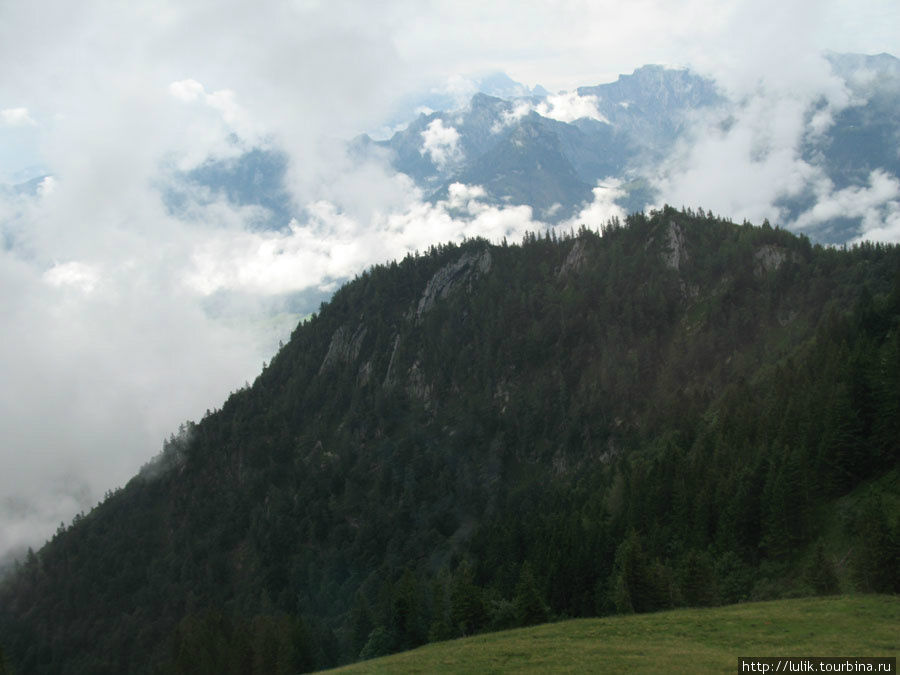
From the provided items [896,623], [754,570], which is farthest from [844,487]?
[896,623]

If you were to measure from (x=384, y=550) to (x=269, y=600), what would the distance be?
32759 mm

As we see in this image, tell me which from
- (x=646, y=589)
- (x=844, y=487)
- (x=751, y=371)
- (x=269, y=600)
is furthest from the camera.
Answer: (x=269, y=600)

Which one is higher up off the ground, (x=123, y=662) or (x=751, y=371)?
(x=751, y=371)

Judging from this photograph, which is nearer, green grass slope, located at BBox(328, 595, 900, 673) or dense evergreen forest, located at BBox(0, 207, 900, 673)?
green grass slope, located at BBox(328, 595, 900, 673)

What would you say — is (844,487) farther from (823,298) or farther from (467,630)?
(823,298)

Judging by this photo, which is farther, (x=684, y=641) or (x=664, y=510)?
(x=664, y=510)

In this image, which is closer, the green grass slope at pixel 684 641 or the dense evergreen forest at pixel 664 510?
the green grass slope at pixel 684 641

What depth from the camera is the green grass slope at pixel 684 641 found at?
4416cm

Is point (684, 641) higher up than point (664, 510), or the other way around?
point (664, 510)

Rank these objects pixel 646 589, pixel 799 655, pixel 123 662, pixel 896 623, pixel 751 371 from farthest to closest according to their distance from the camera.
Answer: pixel 123 662 < pixel 751 371 < pixel 646 589 < pixel 896 623 < pixel 799 655

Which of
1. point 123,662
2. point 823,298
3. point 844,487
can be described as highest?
point 823,298

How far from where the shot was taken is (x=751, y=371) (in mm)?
162375

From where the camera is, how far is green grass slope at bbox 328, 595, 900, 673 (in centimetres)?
4416

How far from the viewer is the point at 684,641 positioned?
4975 cm
